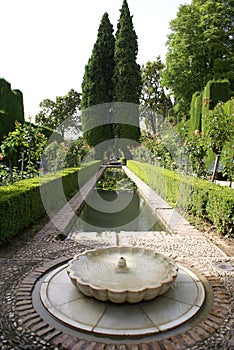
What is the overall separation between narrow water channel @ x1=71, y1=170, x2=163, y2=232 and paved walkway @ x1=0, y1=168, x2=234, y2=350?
0.92m

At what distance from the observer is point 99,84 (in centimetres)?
2480

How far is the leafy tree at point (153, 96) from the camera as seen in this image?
102ft

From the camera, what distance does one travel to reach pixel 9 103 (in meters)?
11.5

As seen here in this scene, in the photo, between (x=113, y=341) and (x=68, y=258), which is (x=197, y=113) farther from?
(x=113, y=341)

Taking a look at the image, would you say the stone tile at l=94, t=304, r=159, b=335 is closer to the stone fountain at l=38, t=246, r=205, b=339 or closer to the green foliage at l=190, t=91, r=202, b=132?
the stone fountain at l=38, t=246, r=205, b=339

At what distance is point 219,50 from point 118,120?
938 centimetres

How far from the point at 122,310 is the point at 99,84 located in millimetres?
24231

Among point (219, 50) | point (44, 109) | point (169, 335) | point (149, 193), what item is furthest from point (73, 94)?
point (169, 335)

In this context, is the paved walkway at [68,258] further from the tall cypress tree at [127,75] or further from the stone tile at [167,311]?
the tall cypress tree at [127,75]

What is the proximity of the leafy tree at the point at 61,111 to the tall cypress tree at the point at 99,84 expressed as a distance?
12267 mm

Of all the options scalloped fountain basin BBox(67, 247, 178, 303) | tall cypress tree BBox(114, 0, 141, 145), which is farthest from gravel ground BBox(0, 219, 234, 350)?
tall cypress tree BBox(114, 0, 141, 145)

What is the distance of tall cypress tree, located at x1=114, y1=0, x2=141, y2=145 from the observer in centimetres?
2423

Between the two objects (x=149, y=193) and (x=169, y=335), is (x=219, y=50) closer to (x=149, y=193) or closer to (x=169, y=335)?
(x=149, y=193)

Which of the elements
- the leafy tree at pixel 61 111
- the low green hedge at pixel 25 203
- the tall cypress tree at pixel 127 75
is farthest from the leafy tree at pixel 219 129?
the leafy tree at pixel 61 111
